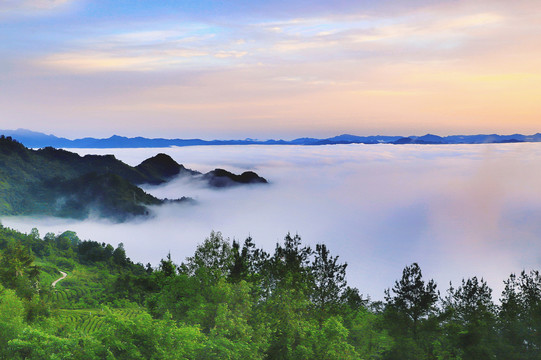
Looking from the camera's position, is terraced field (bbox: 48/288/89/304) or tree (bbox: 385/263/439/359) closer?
tree (bbox: 385/263/439/359)

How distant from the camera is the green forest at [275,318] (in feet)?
80.2

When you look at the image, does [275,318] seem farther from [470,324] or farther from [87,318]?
[87,318]

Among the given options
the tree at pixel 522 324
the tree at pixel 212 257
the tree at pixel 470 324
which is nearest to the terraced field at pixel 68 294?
the tree at pixel 212 257

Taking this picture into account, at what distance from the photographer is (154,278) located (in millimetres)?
45812

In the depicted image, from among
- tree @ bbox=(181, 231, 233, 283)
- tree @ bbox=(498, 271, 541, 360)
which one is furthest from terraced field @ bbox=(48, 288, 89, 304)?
tree @ bbox=(498, 271, 541, 360)

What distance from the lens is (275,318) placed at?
122ft

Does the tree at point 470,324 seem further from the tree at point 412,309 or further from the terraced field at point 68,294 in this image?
the terraced field at point 68,294

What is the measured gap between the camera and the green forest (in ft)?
80.2

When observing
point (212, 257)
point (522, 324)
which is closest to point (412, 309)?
point (522, 324)

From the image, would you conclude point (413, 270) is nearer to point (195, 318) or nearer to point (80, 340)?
point (195, 318)

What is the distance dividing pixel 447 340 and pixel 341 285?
47.0 feet

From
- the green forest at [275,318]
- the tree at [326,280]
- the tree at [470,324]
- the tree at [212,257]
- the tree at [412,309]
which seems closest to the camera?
the green forest at [275,318]

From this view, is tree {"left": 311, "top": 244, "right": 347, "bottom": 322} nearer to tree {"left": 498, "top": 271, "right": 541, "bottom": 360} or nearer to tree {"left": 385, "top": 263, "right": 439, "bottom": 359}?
tree {"left": 385, "top": 263, "right": 439, "bottom": 359}

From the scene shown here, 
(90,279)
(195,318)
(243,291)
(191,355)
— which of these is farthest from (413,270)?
(90,279)
